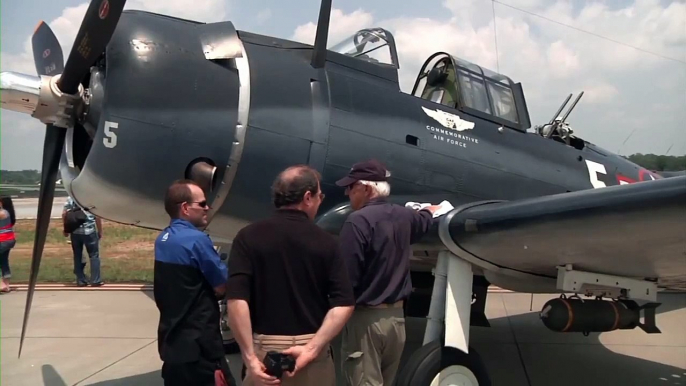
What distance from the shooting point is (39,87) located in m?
3.75

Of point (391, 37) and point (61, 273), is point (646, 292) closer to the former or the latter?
point (391, 37)

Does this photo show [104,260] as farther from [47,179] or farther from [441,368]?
[441,368]

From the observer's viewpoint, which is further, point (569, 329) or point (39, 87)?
point (569, 329)

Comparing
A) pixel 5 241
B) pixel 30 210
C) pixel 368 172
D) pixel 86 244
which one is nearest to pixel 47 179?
pixel 368 172

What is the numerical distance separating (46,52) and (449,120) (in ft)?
10.3

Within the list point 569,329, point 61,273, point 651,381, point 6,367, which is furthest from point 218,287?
point 61,273

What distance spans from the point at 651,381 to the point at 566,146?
2238mm

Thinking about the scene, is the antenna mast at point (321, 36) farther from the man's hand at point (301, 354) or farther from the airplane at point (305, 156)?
the man's hand at point (301, 354)

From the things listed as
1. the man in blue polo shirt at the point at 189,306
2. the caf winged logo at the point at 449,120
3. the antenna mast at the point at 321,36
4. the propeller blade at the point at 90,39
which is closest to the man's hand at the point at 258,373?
the man in blue polo shirt at the point at 189,306

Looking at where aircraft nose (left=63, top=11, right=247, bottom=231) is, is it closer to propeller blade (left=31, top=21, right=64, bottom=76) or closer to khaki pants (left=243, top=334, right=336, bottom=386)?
propeller blade (left=31, top=21, right=64, bottom=76)

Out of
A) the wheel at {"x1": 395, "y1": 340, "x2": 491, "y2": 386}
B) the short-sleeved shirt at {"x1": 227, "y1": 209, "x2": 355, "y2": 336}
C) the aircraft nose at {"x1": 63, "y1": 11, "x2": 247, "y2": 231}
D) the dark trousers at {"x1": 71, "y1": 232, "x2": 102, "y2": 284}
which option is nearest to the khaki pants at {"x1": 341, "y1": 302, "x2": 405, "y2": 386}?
the wheel at {"x1": 395, "y1": 340, "x2": 491, "y2": 386}

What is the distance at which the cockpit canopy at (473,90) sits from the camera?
200 inches

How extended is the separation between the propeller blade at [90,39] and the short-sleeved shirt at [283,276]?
2.07m

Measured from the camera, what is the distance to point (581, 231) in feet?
10.4
